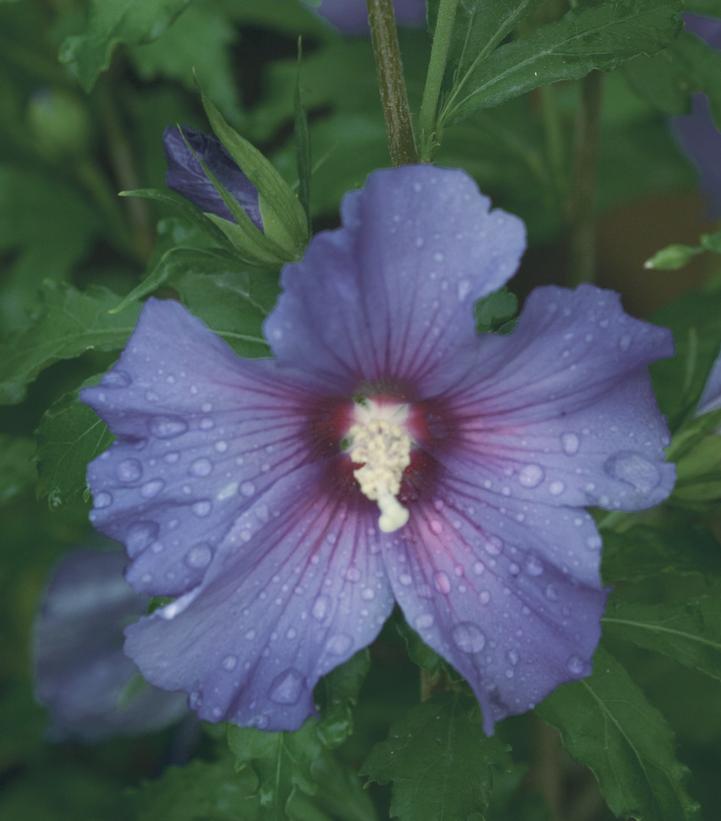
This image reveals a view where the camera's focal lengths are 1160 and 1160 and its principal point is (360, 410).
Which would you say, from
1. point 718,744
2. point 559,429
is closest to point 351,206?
point 559,429

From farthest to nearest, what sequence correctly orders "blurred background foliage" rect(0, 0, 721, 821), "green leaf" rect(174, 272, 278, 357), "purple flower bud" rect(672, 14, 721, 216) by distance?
"purple flower bud" rect(672, 14, 721, 216) → "blurred background foliage" rect(0, 0, 721, 821) → "green leaf" rect(174, 272, 278, 357)

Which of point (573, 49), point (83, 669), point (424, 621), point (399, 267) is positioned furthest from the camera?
point (83, 669)

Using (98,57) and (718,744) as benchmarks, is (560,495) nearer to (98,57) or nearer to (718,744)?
(98,57)

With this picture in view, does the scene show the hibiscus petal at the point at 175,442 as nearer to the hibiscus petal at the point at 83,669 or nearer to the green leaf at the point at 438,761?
the green leaf at the point at 438,761

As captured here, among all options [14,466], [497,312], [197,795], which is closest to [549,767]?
[197,795]

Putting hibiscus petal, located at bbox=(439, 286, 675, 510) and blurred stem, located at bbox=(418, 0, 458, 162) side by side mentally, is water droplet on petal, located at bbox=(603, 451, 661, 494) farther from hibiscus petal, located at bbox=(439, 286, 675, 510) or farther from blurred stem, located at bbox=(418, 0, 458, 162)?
blurred stem, located at bbox=(418, 0, 458, 162)

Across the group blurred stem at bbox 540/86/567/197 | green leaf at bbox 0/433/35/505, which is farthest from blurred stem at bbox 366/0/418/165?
blurred stem at bbox 540/86/567/197

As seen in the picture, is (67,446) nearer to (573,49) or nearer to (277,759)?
(277,759)
